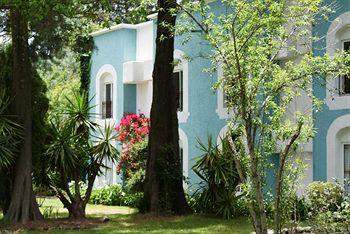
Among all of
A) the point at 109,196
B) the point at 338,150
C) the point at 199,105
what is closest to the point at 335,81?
the point at 338,150

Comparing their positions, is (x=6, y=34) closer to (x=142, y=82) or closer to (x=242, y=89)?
(x=142, y=82)

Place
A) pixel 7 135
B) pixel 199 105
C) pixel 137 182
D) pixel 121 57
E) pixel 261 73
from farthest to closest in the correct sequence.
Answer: pixel 121 57
pixel 199 105
pixel 137 182
pixel 7 135
pixel 261 73

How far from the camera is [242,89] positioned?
34.0 ft

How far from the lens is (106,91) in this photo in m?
28.4

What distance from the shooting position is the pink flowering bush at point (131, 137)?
914 inches

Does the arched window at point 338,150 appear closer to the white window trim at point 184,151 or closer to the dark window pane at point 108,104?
the white window trim at point 184,151

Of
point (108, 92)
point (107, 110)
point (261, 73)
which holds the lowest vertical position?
point (261, 73)

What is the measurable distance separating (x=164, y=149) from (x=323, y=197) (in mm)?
7367

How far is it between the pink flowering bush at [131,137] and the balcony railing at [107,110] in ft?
7.51

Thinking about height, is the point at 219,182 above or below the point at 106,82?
below

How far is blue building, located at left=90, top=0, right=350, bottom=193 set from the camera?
17875mm

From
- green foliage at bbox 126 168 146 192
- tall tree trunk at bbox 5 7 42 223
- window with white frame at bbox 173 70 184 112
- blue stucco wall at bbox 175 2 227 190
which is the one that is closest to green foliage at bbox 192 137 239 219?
green foliage at bbox 126 168 146 192

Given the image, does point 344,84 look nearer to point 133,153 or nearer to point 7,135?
point 133,153

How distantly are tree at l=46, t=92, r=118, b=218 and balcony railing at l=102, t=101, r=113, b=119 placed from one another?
821 cm
